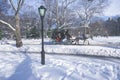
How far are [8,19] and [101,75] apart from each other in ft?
176

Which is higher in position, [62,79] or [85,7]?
[85,7]

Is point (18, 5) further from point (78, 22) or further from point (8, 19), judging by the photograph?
point (8, 19)

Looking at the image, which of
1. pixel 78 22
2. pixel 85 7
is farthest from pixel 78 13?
pixel 78 22

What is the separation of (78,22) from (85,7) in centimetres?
1067

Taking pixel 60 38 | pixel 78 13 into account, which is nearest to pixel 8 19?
pixel 78 13

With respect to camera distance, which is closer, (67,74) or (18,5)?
(67,74)

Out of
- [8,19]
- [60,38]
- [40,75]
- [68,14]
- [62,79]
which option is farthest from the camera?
[8,19]

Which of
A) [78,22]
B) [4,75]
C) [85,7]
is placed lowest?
[4,75]

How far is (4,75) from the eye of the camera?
439 inches

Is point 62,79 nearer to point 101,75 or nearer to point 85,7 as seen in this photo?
point 101,75

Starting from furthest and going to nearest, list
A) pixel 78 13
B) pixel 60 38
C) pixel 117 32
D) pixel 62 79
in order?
pixel 117 32, pixel 78 13, pixel 60 38, pixel 62 79

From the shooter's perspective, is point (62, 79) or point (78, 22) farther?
point (78, 22)

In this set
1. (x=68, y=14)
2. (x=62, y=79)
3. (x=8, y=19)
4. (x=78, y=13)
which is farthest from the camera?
(x=8, y=19)

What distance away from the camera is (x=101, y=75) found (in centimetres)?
1100
